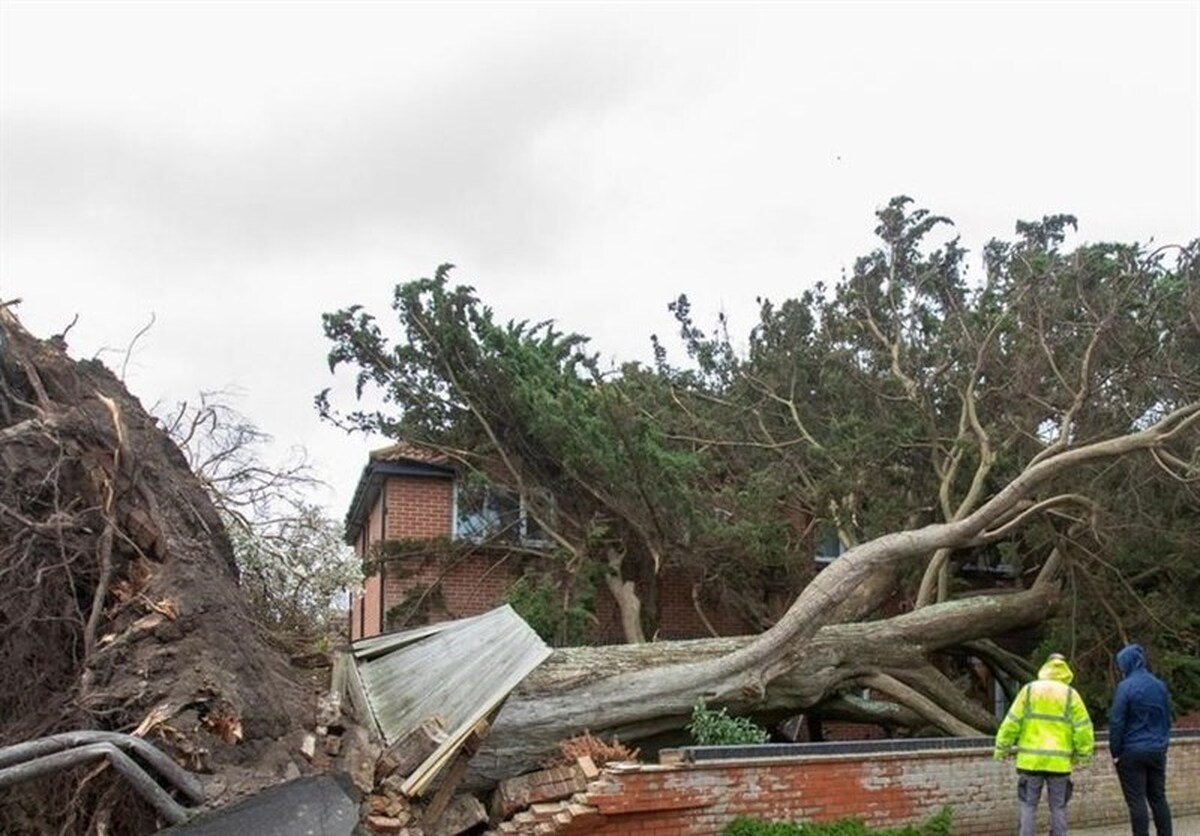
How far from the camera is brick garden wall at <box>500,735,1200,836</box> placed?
8750 mm

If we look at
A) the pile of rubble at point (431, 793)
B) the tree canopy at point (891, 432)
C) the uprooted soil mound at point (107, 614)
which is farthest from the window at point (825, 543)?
the uprooted soil mound at point (107, 614)

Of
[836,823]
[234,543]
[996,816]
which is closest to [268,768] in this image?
[234,543]

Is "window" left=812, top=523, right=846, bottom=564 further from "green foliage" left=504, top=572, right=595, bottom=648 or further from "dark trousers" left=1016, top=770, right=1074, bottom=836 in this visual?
"dark trousers" left=1016, top=770, right=1074, bottom=836

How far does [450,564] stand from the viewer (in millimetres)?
16688

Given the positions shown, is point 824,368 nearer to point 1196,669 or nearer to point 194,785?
point 1196,669

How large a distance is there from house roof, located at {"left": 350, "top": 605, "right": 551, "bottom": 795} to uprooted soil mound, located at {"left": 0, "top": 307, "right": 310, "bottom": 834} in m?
0.92

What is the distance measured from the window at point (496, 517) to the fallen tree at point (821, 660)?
5.12m

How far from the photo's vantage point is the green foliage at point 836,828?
9.05 metres

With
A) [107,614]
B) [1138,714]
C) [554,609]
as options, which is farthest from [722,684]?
[107,614]

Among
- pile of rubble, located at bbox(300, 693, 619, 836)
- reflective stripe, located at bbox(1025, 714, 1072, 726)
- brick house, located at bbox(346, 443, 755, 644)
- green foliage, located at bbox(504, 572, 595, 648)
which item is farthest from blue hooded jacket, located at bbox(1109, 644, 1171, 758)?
Answer: brick house, located at bbox(346, 443, 755, 644)

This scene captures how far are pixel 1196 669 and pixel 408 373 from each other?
1114 cm

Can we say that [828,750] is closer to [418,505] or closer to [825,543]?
[418,505]

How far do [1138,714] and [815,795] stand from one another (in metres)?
2.65

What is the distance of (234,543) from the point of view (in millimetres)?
10461
